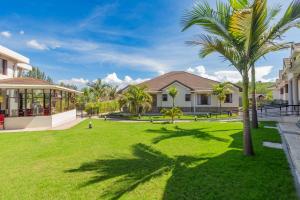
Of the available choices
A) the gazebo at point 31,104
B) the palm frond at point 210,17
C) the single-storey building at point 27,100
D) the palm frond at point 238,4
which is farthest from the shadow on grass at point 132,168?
the single-storey building at point 27,100

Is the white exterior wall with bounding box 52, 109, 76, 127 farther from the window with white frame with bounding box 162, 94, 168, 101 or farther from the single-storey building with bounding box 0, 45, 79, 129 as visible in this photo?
the window with white frame with bounding box 162, 94, 168, 101

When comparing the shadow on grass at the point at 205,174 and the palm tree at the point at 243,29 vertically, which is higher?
the palm tree at the point at 243,29

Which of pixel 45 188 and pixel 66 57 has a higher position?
pixel 66 57

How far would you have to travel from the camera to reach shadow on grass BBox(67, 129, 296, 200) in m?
5.24

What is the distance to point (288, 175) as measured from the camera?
245 inches

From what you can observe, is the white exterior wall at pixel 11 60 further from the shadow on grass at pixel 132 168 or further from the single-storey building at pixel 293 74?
the single-storey building at pixel 293 74

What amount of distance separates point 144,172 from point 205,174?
1.83 meters

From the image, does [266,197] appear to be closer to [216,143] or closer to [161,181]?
[161,181]

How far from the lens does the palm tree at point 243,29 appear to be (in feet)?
25.0

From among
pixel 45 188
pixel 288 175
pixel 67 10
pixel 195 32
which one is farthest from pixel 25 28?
pixel 288 175

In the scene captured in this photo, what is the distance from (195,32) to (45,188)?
764 cm

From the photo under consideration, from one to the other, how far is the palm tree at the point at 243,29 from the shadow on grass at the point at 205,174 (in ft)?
3.91

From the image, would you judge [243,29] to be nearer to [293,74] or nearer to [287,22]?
[287,22]

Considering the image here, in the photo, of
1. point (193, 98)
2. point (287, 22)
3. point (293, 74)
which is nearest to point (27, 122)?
point (287, 22)
